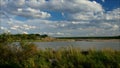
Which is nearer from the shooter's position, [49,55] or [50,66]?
[50,66]

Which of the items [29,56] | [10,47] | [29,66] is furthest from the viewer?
[10,47]

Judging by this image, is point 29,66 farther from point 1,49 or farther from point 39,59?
point 1,49

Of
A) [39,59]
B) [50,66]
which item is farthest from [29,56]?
[50,66]

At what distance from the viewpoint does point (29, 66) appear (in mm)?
13812

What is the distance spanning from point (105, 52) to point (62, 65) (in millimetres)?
3330

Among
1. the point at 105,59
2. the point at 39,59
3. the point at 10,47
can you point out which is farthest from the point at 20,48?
the point at 105,59

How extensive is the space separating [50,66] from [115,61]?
342 centimetres

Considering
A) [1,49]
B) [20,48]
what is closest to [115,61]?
[20,48]

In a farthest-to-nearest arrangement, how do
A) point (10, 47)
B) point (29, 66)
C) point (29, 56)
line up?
1. point (10, 47)
2. point (29, 56)
3. point (29, 66)

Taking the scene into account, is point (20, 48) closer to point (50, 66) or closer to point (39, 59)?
point (39, 59)

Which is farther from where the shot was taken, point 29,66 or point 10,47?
point 10,47

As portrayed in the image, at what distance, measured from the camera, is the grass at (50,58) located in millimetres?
13953

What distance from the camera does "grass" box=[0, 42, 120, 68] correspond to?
45.8ft

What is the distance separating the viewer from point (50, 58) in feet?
51.7
